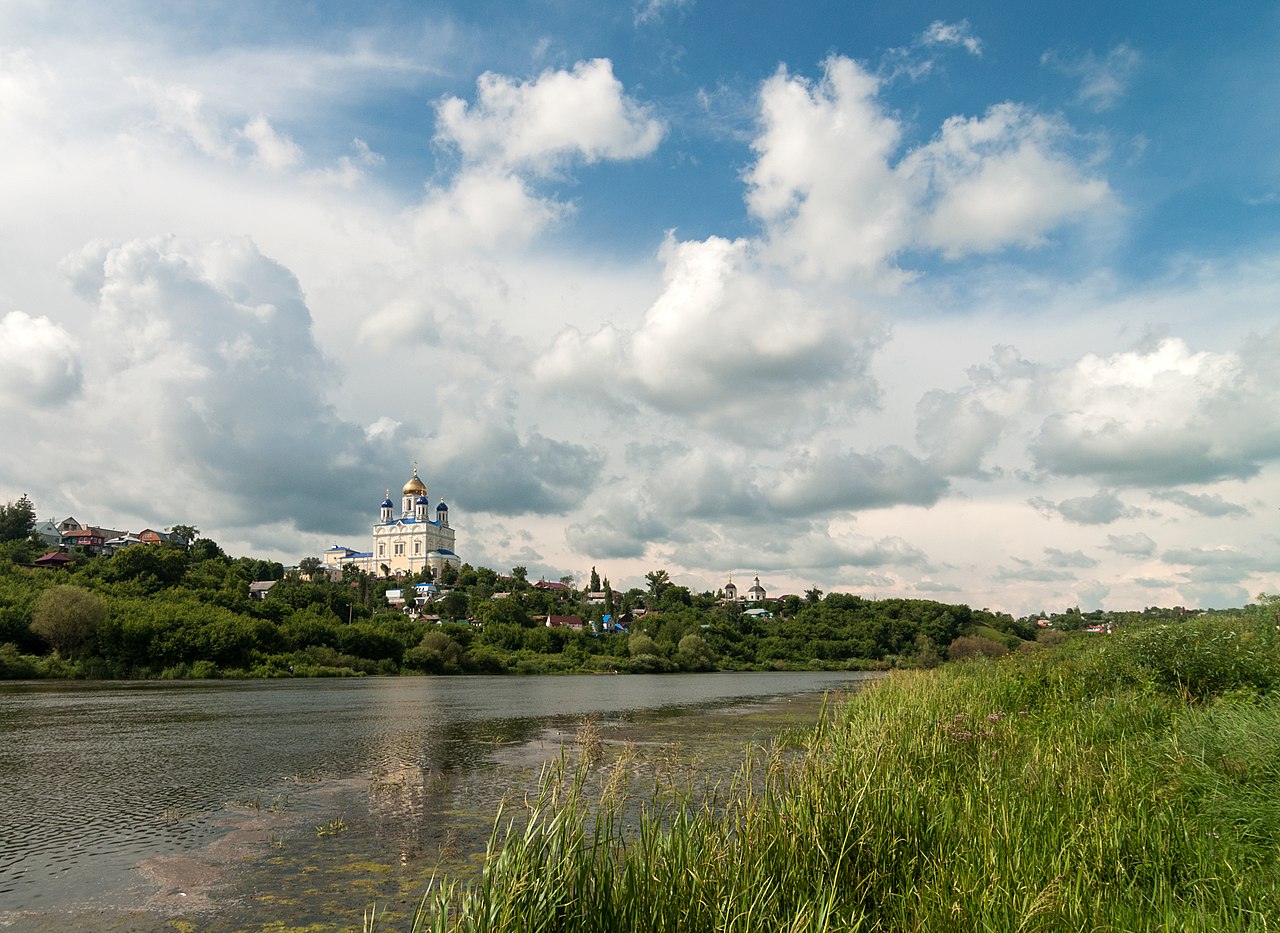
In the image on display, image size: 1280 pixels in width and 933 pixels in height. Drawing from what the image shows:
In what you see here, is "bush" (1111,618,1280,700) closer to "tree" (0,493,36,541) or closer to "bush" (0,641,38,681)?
"bush" (0,641,38,681)

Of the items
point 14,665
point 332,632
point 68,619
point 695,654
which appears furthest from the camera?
point 695,654

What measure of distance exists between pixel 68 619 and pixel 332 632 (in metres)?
29.6

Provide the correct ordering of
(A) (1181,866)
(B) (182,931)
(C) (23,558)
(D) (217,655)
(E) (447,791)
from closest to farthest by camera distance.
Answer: (A) (1181,866) → (B) (182,931) → (E) (447,791) → (D) (217,655) → (C) (23,558)

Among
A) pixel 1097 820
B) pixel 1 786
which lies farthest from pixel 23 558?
pixel 1097 820

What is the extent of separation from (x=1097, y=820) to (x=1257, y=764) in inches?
130

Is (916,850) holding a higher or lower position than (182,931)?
higher

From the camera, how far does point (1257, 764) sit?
36.0 feet

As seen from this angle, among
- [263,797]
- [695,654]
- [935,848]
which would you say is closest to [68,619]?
[263,797]

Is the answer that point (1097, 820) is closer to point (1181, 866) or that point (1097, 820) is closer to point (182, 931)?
point (1181, 866)

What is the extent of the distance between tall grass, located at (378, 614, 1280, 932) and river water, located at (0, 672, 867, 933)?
132cm

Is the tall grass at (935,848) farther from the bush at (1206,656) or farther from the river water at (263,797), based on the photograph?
the bush at (1206,656)

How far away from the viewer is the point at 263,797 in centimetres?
1808

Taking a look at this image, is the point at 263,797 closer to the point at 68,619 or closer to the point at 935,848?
the point at 935,848

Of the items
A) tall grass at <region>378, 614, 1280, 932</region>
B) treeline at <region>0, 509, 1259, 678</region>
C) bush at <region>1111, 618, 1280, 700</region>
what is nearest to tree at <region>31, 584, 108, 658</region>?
treeline at <region>0, 509, 1259, 678</region>
